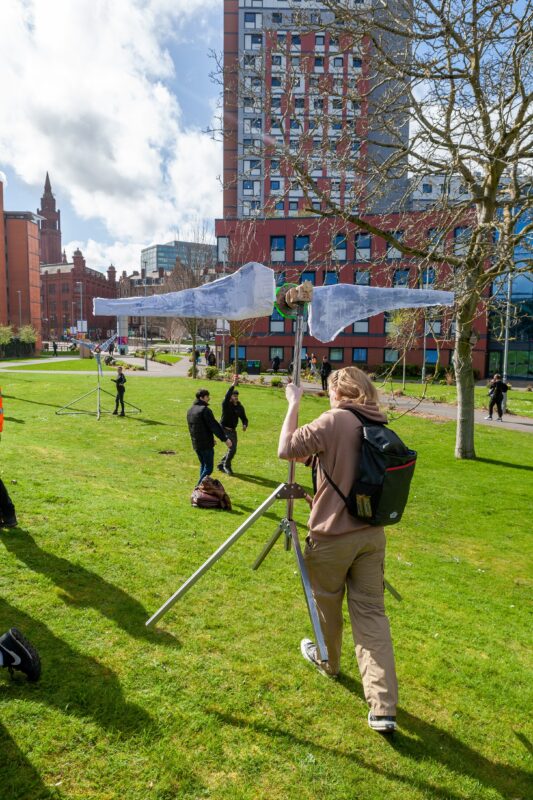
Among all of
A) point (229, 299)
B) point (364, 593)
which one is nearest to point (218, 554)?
point (364, 593)

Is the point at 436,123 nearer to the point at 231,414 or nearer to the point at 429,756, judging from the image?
the point at 231,414

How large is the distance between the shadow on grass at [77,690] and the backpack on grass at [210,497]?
452 cm

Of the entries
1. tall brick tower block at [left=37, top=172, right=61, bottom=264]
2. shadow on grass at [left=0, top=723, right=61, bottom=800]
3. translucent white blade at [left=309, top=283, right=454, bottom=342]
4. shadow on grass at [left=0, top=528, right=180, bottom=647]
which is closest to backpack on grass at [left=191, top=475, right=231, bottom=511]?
shadow on grass at [left=0, top=528, right=180, bottom=647]

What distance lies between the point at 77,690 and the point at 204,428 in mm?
5819

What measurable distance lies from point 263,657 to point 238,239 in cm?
4139

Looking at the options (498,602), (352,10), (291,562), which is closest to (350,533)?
(291,562)

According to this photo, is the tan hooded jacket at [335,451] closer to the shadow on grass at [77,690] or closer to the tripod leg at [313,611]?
the tripod leg at [313,611]

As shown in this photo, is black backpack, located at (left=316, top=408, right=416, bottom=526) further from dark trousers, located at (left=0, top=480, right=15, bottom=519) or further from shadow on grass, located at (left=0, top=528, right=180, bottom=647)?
dark trousers, located at (left=0, top=480, right=15, bottom=519)

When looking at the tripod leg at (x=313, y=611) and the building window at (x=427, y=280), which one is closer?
the tripod leg at (x=313, y=611)

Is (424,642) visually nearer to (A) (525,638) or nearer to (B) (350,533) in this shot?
(A) (525,638)

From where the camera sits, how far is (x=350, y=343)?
160 feet

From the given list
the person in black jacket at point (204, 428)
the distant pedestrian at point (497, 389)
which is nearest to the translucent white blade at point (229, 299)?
the person in black jacket at point (204, 428)

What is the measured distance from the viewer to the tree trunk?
494 inches

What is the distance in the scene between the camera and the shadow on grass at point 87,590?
4387 mm
